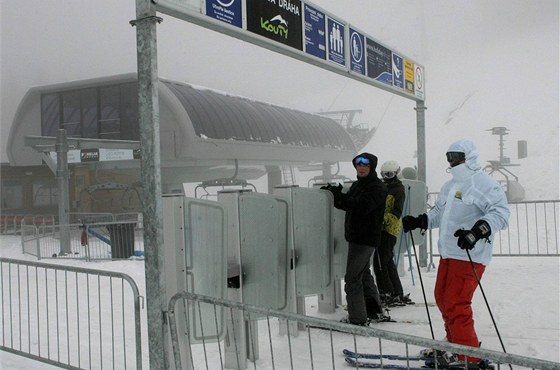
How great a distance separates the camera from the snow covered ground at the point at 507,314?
4746mm

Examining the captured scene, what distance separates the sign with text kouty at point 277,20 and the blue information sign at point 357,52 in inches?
63.6

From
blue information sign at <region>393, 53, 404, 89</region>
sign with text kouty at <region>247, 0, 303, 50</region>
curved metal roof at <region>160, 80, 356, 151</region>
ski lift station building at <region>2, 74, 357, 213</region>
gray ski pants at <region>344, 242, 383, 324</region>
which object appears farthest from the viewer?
curved metal roof at <region>160, 80, 356, 151</region>

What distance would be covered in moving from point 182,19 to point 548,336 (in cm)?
439

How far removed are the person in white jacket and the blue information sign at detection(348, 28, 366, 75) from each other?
304cm

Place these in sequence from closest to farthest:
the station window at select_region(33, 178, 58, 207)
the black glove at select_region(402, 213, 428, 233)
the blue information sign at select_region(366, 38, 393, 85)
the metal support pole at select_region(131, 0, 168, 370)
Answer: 1. the metal support pole at select_region(131, 0, 168, 370)
2. the black glove at select_region(402, 213, 428, 233)
3. the blue information sign at select_region(366, 38, 393, 85)
4. the station window at select_region(33, 178, 58, 207)

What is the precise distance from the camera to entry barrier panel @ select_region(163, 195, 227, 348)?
3.79 meters

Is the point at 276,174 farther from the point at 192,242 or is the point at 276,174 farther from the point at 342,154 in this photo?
the point at 192,242

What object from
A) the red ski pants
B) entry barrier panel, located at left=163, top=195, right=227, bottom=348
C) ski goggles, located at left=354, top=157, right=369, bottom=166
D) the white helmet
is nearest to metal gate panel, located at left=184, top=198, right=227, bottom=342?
entry barrier panel, located at left=163, top=195, right=227, bottom=348

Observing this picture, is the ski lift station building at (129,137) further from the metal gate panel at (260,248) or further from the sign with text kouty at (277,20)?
the metal gate panel at (260,248)

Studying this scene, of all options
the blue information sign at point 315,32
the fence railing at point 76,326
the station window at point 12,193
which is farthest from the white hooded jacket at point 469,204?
the station window at point 12,193

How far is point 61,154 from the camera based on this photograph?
1461 centimetres

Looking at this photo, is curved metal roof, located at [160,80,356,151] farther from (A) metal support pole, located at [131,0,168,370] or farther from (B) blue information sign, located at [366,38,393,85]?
(A) metal support pole, located at [131,0,168,370]

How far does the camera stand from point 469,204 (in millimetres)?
4039

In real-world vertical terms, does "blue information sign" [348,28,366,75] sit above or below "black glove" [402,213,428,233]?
above
